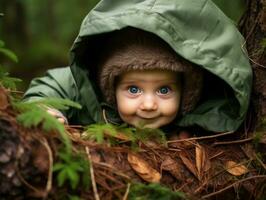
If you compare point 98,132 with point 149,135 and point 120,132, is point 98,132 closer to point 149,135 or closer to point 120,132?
point 120,132

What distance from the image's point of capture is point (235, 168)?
114 inches

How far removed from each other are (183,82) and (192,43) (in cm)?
38

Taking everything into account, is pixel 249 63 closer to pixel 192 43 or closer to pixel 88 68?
pixel 192 43

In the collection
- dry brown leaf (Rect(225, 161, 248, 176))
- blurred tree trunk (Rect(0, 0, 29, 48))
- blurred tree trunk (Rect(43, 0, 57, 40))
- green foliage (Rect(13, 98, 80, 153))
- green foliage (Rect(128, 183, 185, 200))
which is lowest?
blurred tree trunk (Rect(43, 0, 57, 40))

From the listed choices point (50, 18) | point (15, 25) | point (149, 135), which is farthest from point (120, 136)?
point (50, 18)

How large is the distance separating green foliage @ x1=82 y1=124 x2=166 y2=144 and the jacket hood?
0.52m

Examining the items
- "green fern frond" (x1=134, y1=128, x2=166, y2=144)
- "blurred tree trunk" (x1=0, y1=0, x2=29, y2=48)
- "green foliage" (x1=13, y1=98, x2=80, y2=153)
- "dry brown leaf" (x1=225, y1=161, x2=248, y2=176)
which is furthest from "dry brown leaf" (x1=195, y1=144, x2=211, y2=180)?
"blurred tree trunk" (x1=0, y1=0, x2=29, y2=48)

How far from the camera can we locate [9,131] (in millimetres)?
2064

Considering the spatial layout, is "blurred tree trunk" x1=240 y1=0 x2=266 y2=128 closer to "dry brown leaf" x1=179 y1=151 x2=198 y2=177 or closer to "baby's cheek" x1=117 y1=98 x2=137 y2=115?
"dry brown leaf" x1=179 y1=151 x2=198 y2=177

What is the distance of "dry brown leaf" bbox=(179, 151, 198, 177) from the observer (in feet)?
9.13

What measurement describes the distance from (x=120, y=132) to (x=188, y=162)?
0.45 metres

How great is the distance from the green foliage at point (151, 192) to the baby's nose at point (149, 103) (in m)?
0.92

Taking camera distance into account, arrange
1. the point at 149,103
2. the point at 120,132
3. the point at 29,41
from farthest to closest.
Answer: the point at 29,41 < the point at 149,103 < the point at 120,132

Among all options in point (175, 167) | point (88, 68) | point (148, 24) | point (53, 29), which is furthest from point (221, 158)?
point (53, 29)
